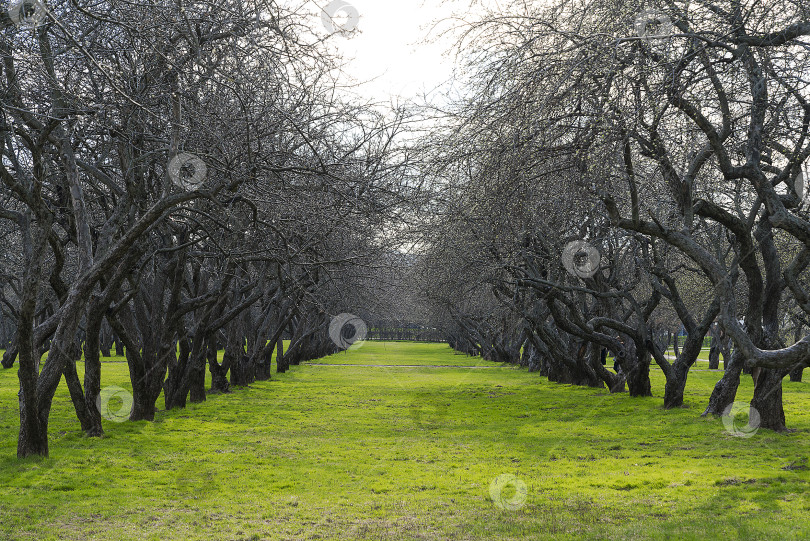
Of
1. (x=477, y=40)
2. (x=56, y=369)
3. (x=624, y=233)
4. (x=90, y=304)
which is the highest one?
(x=477, y=40)

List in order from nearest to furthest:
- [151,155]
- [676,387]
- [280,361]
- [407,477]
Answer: [407,477], [151,155], [676,387], [280,361]

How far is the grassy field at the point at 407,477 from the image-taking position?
7852 mm

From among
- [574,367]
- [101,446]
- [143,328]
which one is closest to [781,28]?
[101,446]

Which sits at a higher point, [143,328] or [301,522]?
[143,328]

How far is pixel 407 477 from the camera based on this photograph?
35.2 ft

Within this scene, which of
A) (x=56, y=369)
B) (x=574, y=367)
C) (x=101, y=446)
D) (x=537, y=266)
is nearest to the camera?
(x=56, y=369)

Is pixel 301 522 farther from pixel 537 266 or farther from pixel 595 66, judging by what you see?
pixel 537 266

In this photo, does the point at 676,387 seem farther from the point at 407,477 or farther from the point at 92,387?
the point at 92,387

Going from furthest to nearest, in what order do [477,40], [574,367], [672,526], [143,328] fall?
[574,367], [143,328], [477,40], [672,526]

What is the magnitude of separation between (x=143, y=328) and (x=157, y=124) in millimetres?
6033

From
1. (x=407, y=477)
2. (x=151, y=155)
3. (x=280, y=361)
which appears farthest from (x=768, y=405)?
(x=280, y=361)

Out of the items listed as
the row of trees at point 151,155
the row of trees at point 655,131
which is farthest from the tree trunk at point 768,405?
the row of trees at point 151,155

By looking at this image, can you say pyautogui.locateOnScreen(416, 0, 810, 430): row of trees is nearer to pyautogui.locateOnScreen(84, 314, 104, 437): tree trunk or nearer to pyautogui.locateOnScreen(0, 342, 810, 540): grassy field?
pyautogui.locateOnScreen(0, 342, 810, 540): grassy field

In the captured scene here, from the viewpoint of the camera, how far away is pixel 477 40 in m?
8.91
